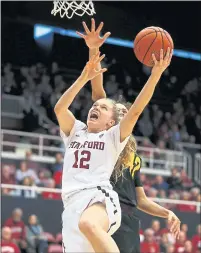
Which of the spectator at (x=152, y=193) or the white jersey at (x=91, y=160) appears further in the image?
the spectator at (x=152, y=193)

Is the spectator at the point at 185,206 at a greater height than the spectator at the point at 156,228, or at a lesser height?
greater

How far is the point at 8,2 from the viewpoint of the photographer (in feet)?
62.2

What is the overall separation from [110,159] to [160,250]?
792cm

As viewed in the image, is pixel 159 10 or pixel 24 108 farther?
pixel 159 10

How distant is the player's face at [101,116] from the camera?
5.34m

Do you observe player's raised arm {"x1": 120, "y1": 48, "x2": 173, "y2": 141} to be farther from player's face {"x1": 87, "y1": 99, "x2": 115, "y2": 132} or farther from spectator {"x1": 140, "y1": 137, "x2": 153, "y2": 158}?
spectator {"x1": 140, "y1": 137, "x2": 153, "y2": 158}

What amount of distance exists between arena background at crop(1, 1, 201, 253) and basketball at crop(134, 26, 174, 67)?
786 cm

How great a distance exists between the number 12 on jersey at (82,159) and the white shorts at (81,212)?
0.65 feet

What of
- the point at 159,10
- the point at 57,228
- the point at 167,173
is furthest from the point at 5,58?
the point at 57,228

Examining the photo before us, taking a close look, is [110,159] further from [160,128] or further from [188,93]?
[188,93]

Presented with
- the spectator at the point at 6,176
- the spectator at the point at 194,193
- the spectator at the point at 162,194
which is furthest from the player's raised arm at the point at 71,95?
the spectator at the point at 194,193

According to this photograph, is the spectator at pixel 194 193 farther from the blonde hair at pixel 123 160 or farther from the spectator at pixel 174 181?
the blonde hair at pixel 123 160

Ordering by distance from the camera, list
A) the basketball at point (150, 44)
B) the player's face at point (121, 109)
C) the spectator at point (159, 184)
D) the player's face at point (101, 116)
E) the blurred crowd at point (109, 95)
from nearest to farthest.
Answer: the player's face at point (101, 116) < the basketball at point (150, 44) < the player's face at point (121, 109) < the spectator at point (159, 184) < the blurred crowd at point (109, 95)

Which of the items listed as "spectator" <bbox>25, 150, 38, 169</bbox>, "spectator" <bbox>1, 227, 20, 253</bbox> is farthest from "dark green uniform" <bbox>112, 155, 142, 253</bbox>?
"spectator" <bbox>25, 150, 38, 169</bbox>
